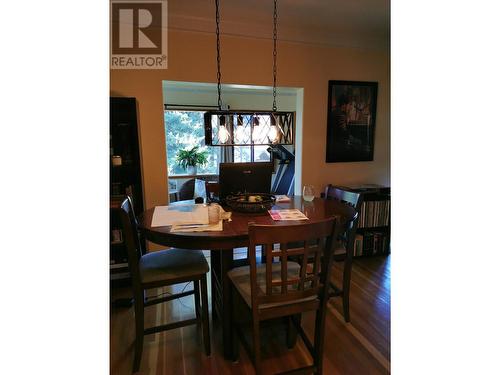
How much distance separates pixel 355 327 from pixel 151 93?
2.69 m

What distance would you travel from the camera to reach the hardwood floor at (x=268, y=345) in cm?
164

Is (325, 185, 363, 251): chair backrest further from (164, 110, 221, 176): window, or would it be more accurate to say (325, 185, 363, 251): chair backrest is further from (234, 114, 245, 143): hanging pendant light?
(164, 110, 221, 176): window

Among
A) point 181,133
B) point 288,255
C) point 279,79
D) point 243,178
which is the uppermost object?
point 279,79

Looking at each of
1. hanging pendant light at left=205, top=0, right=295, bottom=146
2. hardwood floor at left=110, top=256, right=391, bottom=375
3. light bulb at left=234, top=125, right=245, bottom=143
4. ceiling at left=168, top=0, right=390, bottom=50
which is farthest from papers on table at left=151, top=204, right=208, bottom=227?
ceiling at left=168, top=0, right=390, bottom=50

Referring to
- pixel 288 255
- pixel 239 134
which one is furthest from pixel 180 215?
pixel 239 134

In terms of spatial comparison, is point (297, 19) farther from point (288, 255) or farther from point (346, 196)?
point (288, 255)

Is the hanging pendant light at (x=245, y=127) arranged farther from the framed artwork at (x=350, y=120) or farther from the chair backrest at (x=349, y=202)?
the framed artwork at (x=350, y=120)

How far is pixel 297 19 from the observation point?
9.28 feet

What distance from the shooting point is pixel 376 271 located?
2.87 meters

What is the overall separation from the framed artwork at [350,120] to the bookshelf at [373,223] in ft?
1.69

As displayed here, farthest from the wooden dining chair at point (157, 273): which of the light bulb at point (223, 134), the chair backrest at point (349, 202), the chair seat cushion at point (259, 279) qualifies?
the chair backrest at point (349, 202)

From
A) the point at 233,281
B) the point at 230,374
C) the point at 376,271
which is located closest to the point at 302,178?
the point at 376,271

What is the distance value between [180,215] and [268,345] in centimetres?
104

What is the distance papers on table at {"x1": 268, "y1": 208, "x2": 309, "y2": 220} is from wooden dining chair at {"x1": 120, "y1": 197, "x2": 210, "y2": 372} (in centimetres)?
56
